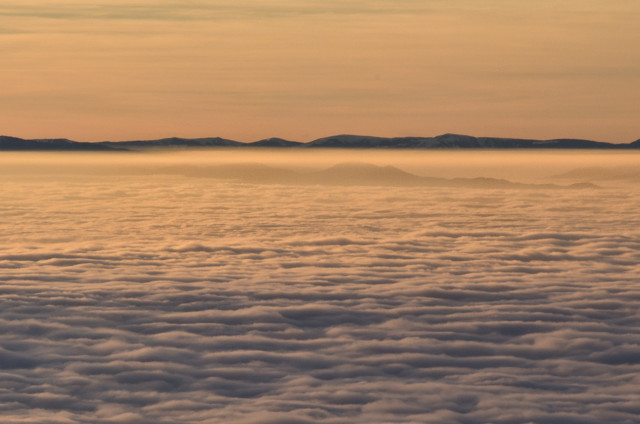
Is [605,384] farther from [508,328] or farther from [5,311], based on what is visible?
[5,311]

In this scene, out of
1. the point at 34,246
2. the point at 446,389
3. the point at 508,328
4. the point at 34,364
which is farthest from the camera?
the point at 34,246

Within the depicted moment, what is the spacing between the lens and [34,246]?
3009 centimetres

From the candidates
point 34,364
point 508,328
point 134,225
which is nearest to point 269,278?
point 508,328

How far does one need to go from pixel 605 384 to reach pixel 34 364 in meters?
7.33

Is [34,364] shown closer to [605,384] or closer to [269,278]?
[605,384]

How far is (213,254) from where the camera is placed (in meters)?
27.7

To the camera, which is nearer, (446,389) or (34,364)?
(446,389)

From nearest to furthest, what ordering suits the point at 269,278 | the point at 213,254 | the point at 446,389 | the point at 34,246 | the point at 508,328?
the point at 446,389
the point at 508,328
the point at 269,278
the point at 213,254
the point at 34,246

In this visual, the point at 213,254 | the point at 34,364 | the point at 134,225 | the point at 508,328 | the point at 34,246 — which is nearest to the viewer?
the point at 34,364

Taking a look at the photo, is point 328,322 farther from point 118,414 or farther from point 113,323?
point 118,414

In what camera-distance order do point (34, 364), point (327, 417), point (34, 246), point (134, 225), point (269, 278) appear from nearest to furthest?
point (327, 417)
point (34, 364)
point (269, 278)
point (34, 246)
point (134, 225)

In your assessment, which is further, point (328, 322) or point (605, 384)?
point (328, 322)

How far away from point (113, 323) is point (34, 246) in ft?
52.3

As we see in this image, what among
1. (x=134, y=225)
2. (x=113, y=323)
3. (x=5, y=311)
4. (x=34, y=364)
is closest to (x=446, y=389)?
(x=34, y=364)
